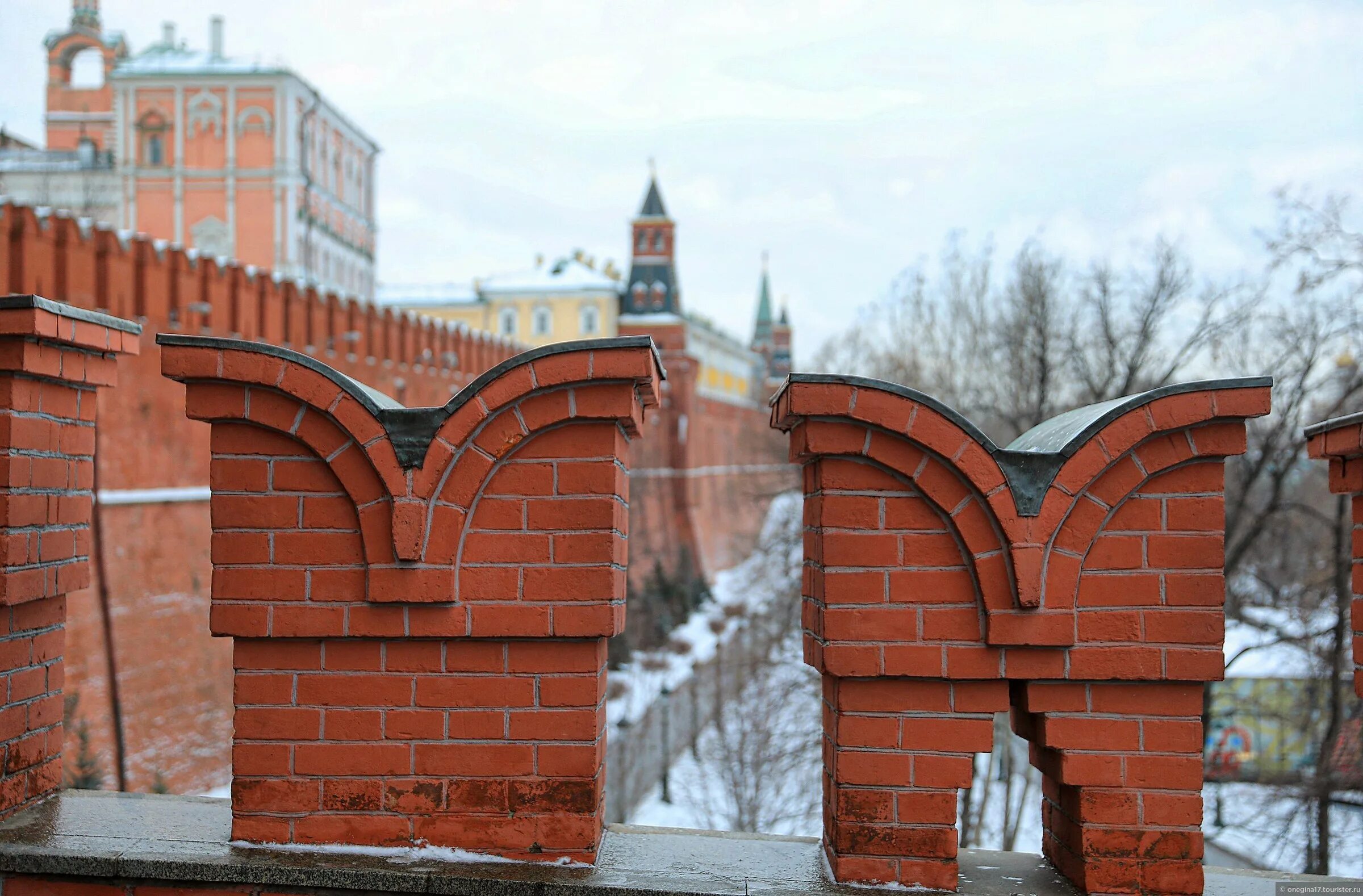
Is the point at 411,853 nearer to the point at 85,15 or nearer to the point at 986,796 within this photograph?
the point at 986,796

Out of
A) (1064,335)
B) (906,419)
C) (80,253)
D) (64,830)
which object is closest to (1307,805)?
(1064,335)

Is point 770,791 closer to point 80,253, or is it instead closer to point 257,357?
point 80,253

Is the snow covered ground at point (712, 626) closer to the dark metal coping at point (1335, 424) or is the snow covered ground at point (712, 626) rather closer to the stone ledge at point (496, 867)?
the stone ledge at point (496, 867)

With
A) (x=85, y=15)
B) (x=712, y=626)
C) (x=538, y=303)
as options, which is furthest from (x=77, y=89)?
(x=712, y=626)

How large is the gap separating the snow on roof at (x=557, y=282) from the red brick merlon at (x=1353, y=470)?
49.6 m

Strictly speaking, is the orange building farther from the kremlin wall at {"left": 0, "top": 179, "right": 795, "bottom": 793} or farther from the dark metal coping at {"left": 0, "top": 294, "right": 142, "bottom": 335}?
the dark metal coping at {"left": 0, "top": 294, "right": 142, "bottom": 335}

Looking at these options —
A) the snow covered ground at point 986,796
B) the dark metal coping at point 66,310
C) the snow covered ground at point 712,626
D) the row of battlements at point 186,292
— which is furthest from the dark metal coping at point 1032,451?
the snow covered ground at point 712,626

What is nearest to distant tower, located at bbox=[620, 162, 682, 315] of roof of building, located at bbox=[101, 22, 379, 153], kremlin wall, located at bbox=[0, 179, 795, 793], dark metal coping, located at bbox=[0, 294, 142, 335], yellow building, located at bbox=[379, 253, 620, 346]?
yellow building, located at bbox=[379, 253, 620, 346]

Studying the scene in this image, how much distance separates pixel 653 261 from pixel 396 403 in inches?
1905

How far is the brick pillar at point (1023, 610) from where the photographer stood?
2.18 m

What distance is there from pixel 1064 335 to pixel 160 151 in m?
31.4

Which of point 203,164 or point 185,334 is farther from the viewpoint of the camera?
point 203,164

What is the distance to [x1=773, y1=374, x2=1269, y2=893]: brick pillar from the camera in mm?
2178

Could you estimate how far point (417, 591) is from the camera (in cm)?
228
